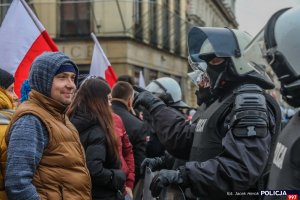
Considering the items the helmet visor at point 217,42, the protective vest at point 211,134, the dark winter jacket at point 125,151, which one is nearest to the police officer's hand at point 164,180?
the protective vest at point 211,134

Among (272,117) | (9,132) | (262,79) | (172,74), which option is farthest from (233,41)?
(172,74)

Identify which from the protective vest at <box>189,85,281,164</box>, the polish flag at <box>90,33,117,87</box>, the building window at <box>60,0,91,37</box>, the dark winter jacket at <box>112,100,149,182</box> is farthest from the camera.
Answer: the building window at <box>60,0,91,37</box>

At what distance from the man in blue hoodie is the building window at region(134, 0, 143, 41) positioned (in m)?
19.0

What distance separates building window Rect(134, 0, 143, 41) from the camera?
21891mm

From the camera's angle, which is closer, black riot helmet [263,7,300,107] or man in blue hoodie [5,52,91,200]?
black riot helmet [263,7,300,107]

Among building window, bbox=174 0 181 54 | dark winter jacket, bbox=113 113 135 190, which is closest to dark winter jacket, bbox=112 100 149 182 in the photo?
dark winter jacket, bbox=113 113 135 190

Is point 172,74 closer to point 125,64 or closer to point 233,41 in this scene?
point 125,64

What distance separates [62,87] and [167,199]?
84cm

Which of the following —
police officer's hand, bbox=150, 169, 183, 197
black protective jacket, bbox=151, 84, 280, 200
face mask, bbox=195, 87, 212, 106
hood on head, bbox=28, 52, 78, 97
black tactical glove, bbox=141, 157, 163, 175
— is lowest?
black tactical glove, bbox=141, 157, 163, 175

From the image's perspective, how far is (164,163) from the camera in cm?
430

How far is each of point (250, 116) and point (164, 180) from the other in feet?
1.82

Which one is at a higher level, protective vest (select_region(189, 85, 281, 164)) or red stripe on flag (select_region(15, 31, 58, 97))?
red stripe on flag (select_region(15, 31, 58, 97))

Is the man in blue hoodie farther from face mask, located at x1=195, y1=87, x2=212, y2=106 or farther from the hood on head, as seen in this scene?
face mask, located at x1=195, y1=87, x2=212, y2=106

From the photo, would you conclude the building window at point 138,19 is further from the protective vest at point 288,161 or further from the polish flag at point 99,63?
the protective vest at point 288,161
